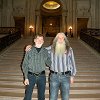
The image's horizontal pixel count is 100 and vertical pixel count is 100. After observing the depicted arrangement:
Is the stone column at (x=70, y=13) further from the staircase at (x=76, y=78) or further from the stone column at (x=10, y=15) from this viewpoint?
the staircase at (x=76, y=78)

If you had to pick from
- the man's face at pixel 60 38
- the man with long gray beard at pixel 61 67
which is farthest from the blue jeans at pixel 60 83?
the man's face at pixel 60 38

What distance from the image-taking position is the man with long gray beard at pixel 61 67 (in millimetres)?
5797

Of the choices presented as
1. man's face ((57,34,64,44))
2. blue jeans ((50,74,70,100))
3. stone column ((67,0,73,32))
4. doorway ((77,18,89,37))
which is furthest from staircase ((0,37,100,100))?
doorway ((77,18,89,37))

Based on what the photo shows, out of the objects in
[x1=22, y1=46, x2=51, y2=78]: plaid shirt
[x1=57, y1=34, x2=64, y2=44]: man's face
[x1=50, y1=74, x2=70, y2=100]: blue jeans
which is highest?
[x1=57, y1=34, x2=64, y2=44]: man's face

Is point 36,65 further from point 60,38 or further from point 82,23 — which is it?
point 82,23

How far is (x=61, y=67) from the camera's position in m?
5.86

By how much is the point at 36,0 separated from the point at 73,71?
26.9 metres

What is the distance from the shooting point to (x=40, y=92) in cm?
616

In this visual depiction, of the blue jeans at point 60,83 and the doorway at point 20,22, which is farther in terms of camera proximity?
the doorway at point 20,22

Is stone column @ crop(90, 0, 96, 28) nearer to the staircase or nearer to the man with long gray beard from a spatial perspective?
the staircase

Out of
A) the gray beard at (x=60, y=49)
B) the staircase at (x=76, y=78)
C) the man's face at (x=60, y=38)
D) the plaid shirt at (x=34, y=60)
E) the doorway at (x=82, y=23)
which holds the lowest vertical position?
the staircase at (x=76, y=78)

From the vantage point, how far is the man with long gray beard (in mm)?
5797

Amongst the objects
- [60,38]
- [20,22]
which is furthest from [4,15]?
[60,38]

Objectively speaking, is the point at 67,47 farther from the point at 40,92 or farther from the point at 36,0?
the point at 36,0
